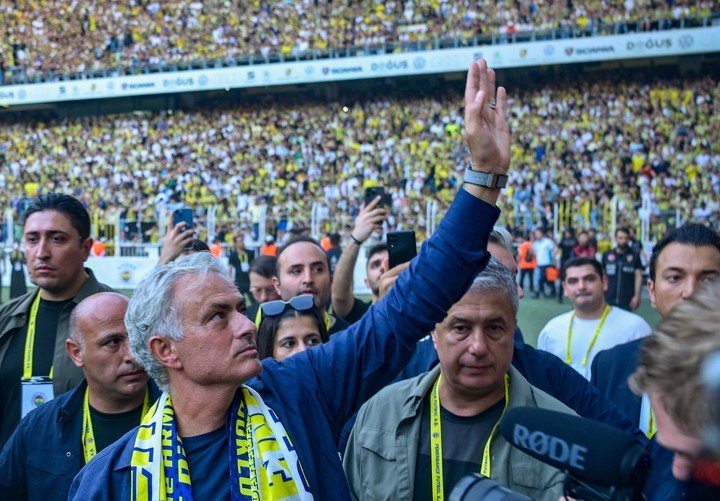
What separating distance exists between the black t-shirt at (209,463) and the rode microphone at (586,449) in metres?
0.98

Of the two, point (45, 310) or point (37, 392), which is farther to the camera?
point (45, 310)

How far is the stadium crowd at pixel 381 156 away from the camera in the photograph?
2048 cm

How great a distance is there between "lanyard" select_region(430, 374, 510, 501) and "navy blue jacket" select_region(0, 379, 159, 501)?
123 centimetres

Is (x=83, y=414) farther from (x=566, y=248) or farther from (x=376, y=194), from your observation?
(x=566, y=248)

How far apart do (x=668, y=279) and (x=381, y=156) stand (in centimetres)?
2158

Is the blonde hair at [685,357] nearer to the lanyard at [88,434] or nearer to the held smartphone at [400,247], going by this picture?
the held smartphone at [400,247]

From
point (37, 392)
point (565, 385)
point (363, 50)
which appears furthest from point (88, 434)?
point (363, 50)

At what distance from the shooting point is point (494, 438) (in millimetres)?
2400

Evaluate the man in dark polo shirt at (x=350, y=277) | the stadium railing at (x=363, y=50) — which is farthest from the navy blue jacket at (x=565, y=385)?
the stadium railing at (x=363, y=50)

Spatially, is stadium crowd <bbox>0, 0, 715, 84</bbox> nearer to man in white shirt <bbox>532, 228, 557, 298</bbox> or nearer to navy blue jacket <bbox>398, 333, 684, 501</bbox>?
man in white shirt <bbox>532, 228, 557, 298</bbox>

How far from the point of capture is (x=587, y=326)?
5883mm

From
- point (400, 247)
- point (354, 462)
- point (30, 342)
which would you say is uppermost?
point (400, 247)

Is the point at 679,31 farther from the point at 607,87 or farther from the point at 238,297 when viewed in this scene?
the point at 238,297

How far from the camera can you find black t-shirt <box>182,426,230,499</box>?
79.7 inches
